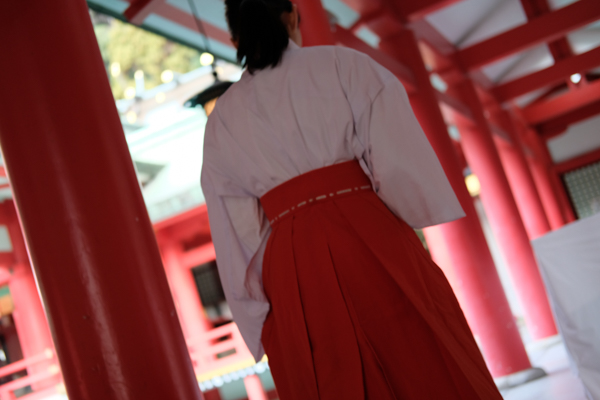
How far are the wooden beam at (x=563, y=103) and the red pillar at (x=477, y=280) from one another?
7089mm

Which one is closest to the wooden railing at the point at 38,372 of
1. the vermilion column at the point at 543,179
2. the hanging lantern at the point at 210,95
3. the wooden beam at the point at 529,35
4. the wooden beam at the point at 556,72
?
the hanging lantern at the point at 210,95

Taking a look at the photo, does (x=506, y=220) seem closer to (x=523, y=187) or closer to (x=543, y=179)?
(x=523, y=187)

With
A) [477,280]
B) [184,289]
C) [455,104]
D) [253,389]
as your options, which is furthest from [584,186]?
[477,280]

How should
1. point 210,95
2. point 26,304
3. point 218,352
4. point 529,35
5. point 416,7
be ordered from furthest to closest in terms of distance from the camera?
point 218,352 → point 26,304 → point 529,35 → point 416,7 → point 210,95

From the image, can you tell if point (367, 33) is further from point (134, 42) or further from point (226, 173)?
point (134, 42)

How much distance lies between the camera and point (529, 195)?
788 centimetres

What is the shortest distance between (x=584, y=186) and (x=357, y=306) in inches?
466

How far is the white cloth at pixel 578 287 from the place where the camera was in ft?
5.27

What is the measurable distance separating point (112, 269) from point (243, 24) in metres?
0.69

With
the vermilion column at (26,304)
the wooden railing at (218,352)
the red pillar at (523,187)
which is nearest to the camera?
the vermilion column at (26,304)

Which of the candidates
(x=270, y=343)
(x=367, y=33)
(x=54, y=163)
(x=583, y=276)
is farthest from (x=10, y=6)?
(x=367, y=33)

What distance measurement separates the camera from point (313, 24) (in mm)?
2381

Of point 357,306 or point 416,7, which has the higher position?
point 416,7

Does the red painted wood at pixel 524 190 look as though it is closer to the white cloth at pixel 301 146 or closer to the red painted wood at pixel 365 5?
the red painted wood at pixel 365 5
